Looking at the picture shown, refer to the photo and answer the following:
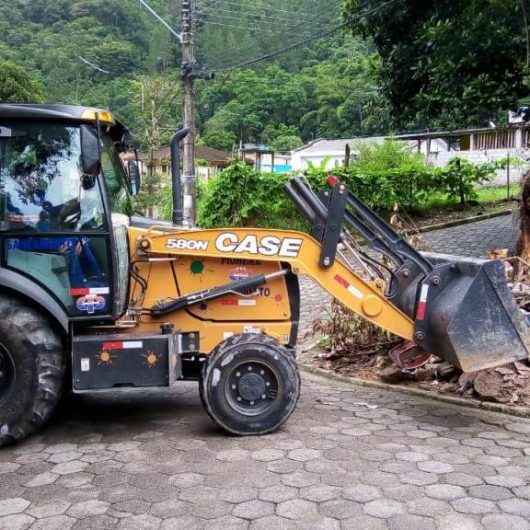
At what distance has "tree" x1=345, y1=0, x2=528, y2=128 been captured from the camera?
1428 cm

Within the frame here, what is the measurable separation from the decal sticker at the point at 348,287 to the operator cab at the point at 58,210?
1738 millimetres

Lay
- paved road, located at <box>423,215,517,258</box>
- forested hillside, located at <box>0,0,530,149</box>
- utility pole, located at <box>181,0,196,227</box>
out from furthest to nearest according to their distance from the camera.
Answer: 1. utility pole, located at <box>181,0,196,227</box>
2. paved road, located at <box>423,215,517,258</box>
3. forested hillside, located at <box>0,0,530,149</box>

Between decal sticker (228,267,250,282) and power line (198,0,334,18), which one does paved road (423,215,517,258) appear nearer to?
decal sticker (228,267,250,282)

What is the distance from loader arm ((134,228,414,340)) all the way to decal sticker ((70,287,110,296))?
49 centimetres

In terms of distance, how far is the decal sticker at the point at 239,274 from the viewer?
573 centimetres

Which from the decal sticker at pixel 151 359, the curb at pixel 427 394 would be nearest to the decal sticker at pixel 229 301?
the decal sticker at pixel 151 359

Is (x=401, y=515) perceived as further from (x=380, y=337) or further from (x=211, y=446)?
(x=380, y=337)

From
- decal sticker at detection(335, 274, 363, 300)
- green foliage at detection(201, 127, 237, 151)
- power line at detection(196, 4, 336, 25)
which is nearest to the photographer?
decal sticker at detection(335, 274, 363, 300)

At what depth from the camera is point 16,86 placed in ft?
110

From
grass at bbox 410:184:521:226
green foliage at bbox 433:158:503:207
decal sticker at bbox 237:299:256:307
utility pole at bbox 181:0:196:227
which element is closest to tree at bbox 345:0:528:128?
green foliage at bbox 433:158:503:207

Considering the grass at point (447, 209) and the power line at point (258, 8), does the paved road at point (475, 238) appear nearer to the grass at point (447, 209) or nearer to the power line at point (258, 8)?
the grass at point (447, 209)

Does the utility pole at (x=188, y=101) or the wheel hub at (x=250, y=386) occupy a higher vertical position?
the utility pole at (x=188, y=101)

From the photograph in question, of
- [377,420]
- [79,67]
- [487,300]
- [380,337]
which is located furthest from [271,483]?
[79,67]

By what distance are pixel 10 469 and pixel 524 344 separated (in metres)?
3.82
